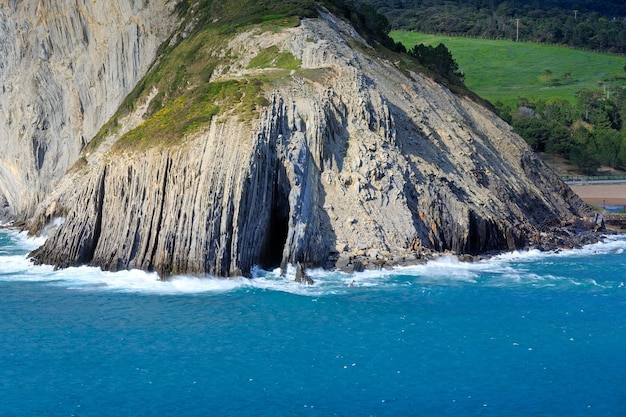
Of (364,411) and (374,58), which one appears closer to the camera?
(364,411)

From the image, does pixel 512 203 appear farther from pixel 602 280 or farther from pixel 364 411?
pixel 364 411

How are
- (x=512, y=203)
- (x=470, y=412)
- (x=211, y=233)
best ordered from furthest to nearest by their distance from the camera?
1. (x=512, y=203)
2. (x=211, y=233)
3. (x=470, y=412)

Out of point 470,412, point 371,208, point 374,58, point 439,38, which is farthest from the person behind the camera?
point 439,38

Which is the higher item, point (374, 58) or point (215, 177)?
point (374, 58)

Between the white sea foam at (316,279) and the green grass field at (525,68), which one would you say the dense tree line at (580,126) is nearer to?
the green grass field at (525,68)

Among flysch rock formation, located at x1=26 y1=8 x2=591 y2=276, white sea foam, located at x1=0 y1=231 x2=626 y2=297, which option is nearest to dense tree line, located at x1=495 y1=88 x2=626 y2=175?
flysch rock formation, located at x1=26 y1=8 x2=591 y2=276

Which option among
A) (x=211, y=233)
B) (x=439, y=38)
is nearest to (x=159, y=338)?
(x=211, y=233)

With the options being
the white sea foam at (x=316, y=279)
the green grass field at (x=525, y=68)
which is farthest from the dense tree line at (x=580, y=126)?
the white sea foam at (x=316, y=279)

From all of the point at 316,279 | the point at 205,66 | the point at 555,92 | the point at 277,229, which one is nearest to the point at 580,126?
the point at 555,92
